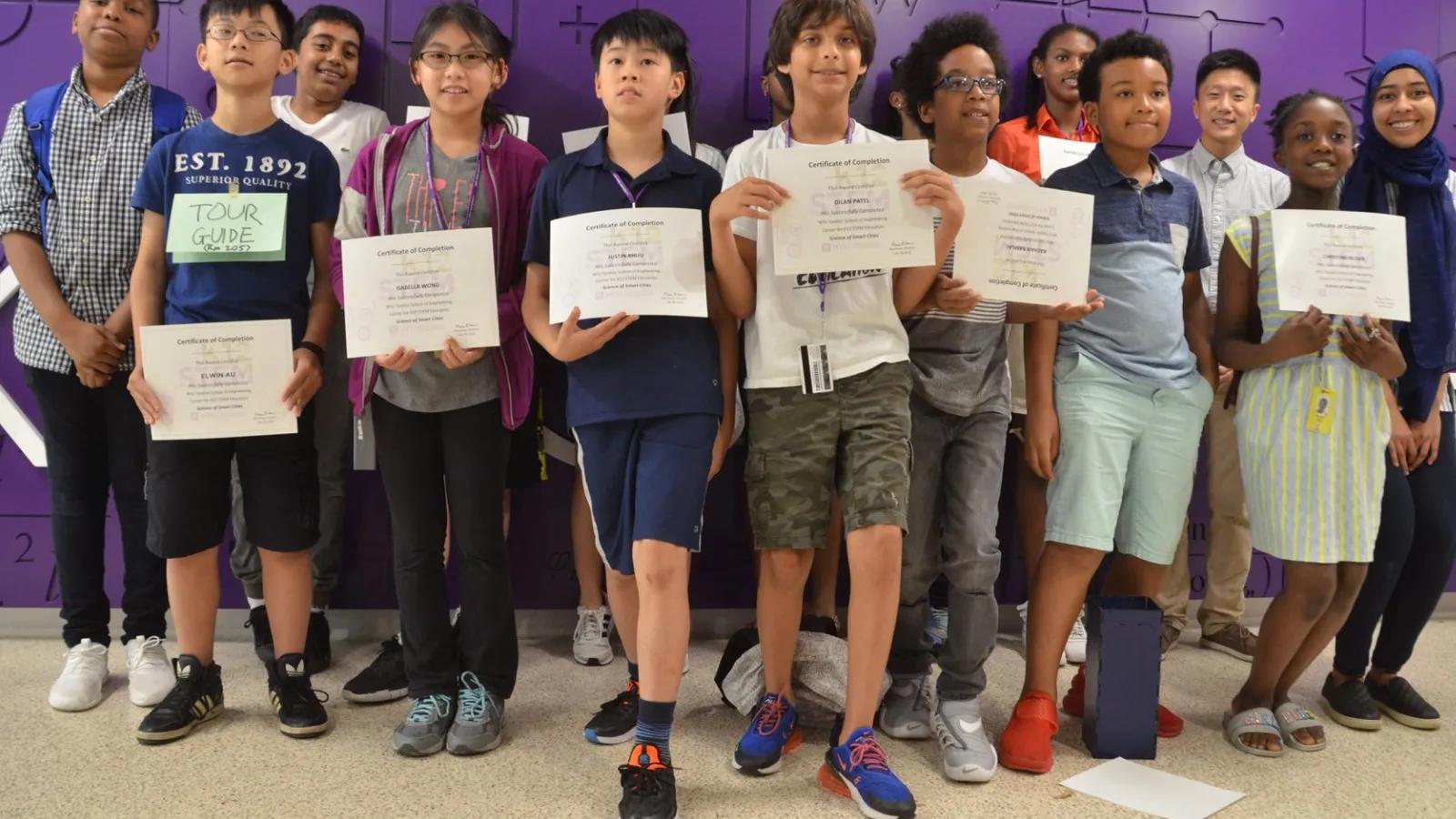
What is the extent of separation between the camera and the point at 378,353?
2.06 meters

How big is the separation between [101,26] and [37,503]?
58.4 inches

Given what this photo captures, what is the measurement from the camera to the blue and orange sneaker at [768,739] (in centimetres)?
209

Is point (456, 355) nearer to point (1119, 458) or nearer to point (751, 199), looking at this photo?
point (751, 199)

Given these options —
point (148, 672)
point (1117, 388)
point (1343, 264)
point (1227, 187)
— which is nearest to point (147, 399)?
point (148, 672)

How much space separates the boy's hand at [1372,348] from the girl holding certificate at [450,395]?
189cm

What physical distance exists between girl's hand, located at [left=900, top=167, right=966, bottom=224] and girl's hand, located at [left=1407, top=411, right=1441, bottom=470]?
1380 millimetres

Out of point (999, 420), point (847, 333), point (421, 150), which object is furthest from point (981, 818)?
point (421, 150)

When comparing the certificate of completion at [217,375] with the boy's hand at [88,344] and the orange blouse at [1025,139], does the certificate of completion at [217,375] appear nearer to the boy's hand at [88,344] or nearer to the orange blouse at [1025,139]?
the boy's hand at [88,344]

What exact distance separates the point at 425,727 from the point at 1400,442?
2420 mm

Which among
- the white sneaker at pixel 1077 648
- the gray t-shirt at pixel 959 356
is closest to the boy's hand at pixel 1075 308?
the gray t-shirt at pixel 959 356

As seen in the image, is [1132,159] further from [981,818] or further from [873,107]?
[981,818]

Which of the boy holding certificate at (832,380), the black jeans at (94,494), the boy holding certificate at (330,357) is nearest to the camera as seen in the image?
the boy holding certificate at (832,380)

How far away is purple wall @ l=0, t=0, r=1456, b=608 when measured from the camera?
9.46ft

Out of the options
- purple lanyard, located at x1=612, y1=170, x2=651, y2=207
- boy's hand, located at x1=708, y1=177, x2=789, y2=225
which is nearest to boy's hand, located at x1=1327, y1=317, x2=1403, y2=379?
boy's hand, located at x1=708, y1=177, x2=789, y2=225
